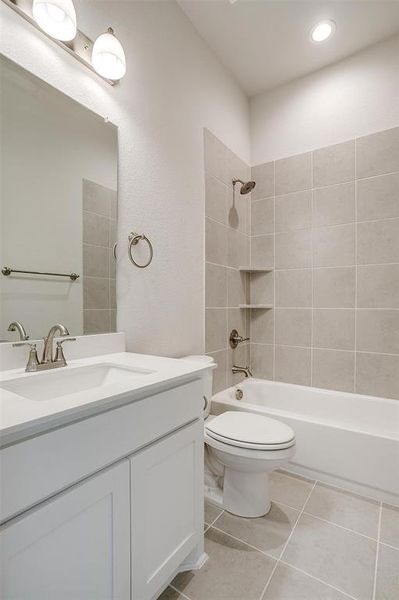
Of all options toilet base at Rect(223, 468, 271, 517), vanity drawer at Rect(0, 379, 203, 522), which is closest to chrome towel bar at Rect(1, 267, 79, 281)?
vanity drawer at Rect(0, 379, 203, 522)

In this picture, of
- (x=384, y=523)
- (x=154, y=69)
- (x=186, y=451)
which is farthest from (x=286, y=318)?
(x=154, y=69)

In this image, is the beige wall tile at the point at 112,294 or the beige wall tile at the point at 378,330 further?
the beige wall tile at the point at 378,330

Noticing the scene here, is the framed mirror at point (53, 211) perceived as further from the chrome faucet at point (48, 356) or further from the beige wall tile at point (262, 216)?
the beige wall tile at point (262, 216)

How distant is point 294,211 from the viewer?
2.36 meters

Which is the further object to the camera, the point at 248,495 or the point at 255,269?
the point at 255,269

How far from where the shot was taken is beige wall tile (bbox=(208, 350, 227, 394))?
2.09 meters

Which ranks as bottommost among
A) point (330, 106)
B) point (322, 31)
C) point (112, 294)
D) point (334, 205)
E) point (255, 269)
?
point (112, 294)

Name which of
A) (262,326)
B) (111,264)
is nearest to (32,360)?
(111,264)

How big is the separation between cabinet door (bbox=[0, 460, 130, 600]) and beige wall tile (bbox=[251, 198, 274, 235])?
2164mm

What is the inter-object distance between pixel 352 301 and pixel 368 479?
113 centimetres

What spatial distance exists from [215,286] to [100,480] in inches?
60.3

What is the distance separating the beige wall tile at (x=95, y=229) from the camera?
1264 millimetres

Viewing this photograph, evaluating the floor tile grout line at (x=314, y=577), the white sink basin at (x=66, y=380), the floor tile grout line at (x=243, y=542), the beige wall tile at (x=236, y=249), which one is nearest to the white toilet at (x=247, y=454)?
the floor tile grout line at (x=243, y=542)

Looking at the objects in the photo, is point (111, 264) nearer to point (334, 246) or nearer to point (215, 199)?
point (215, 199)
